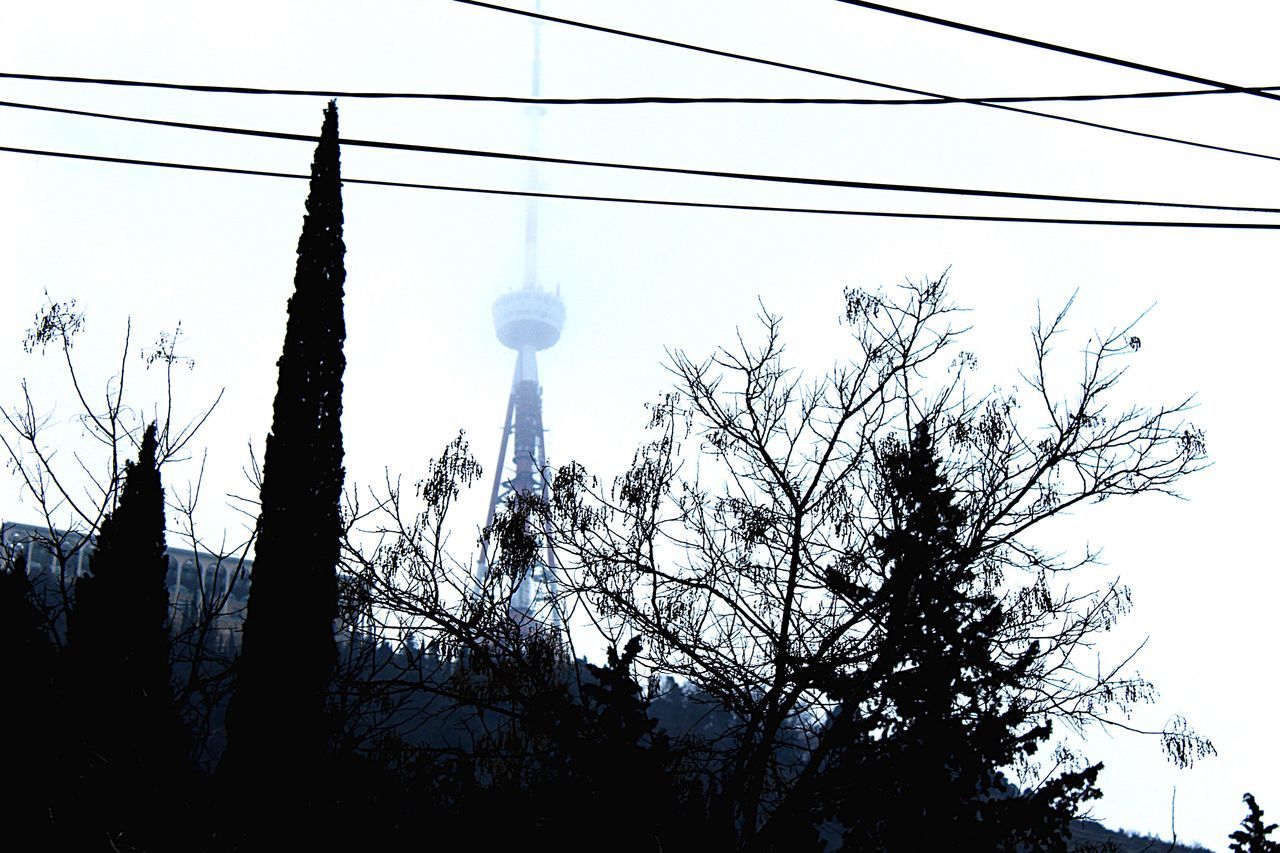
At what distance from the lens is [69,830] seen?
7.79 meters

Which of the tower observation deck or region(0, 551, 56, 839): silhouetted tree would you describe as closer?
region(0, 551, 56, 839): silhouetted tree

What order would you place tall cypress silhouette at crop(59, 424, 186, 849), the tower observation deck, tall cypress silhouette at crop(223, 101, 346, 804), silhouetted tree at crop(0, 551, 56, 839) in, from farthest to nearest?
the tower observation deck → tall cypress silhouette at crop(223, 101, 346, 804) → silhouetted tree at crop(0, 551, 56, 839) → tall cypress silhouette at crop(59, 424, 186, 849)

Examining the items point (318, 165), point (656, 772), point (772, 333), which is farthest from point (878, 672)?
point (318, 165)

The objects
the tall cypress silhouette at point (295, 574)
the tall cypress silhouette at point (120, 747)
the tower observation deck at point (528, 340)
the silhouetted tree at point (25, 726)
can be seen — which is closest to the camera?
the tall cypress silhouette at point (120, 747)

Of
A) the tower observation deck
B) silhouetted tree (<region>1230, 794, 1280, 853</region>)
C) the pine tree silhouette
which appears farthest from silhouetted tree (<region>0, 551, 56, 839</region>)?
the tower observation deck

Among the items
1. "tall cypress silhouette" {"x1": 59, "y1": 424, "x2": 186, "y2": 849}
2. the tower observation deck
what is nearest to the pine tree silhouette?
"tall cypress silhouette" {"x1": 59, "y1": 424, "x2": 186, "y2": 849}

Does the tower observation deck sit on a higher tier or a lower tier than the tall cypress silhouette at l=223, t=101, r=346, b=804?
higher

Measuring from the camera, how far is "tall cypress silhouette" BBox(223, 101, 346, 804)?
15.4 m

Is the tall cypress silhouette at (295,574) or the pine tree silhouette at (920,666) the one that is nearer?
the pine tree silhouette at (920,666)

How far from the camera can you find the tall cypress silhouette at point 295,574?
15.4m

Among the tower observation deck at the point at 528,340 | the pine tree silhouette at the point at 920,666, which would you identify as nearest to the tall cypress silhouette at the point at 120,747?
the pine tree silhouette at the point at 920,666

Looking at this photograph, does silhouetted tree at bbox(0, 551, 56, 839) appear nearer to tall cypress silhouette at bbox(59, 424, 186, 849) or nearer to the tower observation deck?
tall cypress silhouette at bbox(59, 424, 186, 849)

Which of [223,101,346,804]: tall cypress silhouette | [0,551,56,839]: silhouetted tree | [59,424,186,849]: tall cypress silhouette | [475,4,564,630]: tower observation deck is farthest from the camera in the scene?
[475,4,564,630]: tower observation deck

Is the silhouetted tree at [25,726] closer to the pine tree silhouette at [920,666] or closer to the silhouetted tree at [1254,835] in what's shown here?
the pine tree silhouette at [920,666]
